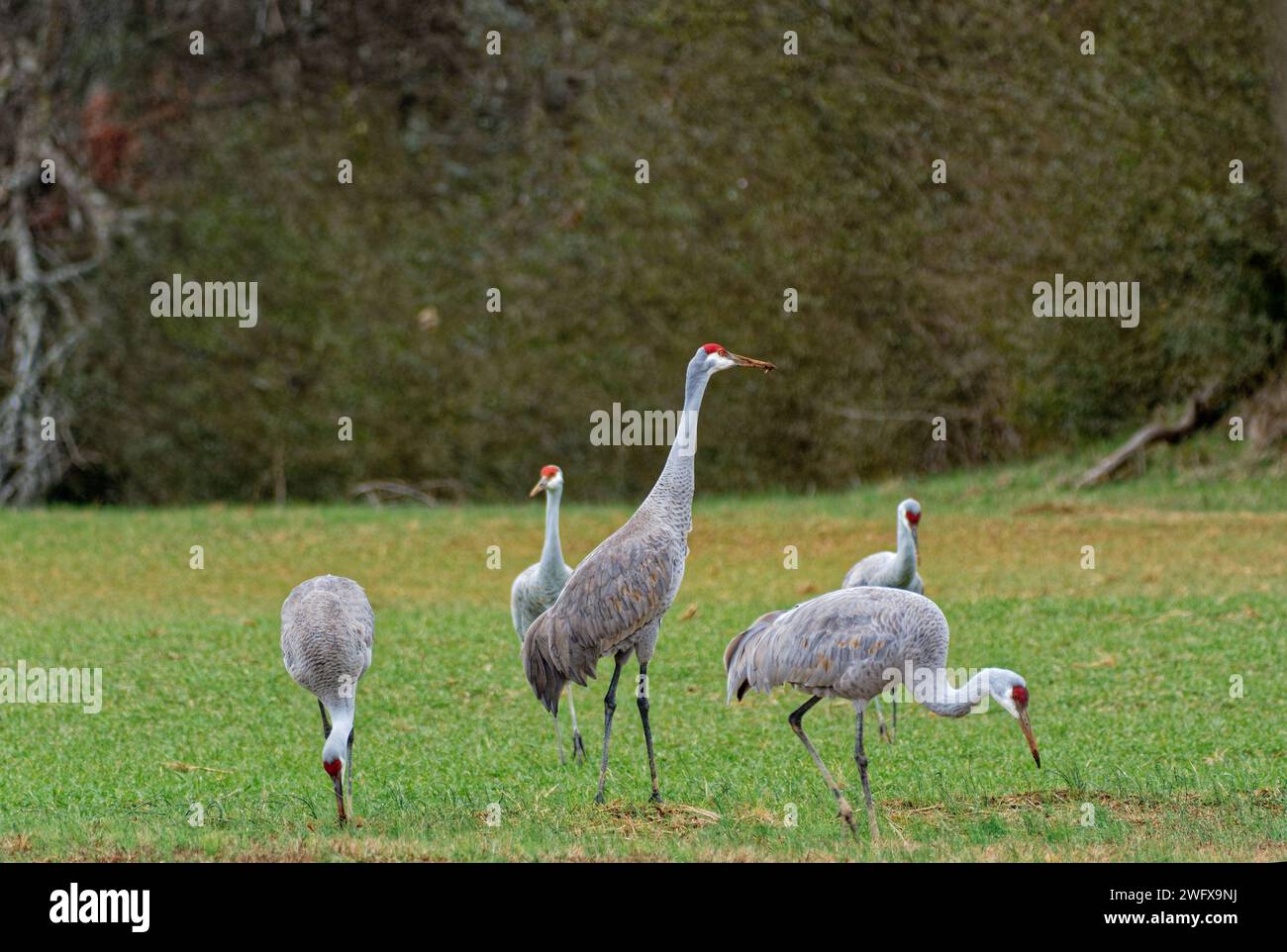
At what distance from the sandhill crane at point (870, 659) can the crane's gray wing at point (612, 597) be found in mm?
620

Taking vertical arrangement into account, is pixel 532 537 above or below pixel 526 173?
below

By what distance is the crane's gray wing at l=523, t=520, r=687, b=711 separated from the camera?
782cm

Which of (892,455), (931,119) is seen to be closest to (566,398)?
(892,455)

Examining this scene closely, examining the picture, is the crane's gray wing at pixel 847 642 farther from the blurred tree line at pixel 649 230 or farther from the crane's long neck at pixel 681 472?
the blurred tree line at pixel 649 230

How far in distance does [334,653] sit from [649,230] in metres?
14.4

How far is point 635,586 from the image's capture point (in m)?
7.81

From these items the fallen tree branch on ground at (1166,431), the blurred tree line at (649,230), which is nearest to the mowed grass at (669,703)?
the fallen tree branch on ground at (1166,431)

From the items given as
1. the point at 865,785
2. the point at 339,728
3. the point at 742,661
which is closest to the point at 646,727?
the point at 742,661

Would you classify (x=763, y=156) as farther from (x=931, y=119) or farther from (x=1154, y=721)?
(x=1154, y=721)

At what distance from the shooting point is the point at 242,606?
14.0 metres

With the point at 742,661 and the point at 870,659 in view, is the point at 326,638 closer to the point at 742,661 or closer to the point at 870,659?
the point at 742,661

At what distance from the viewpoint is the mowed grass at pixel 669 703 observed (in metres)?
7.34

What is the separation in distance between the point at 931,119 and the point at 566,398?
551 centimetres

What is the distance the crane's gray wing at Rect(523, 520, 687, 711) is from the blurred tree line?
12.0m
